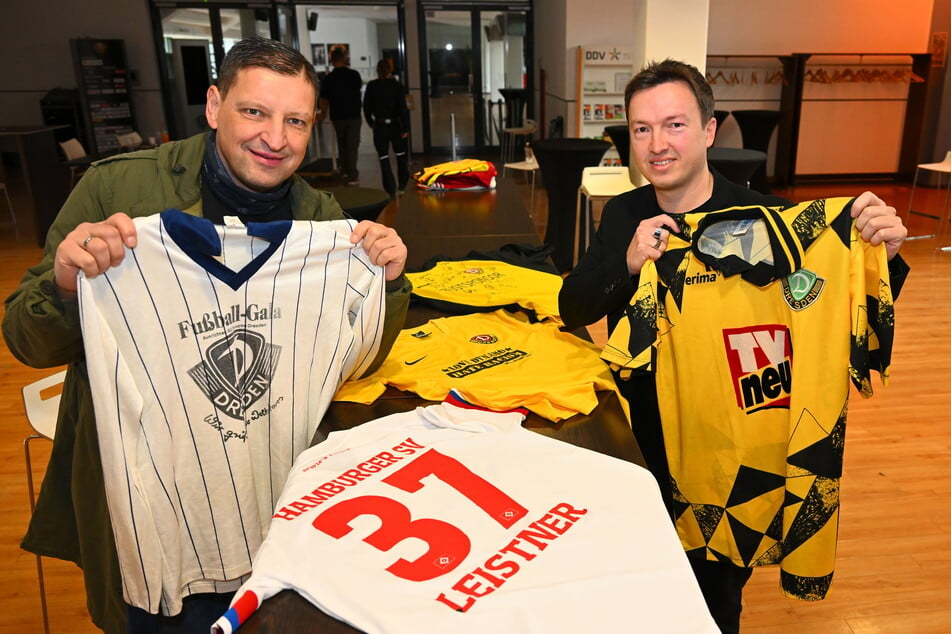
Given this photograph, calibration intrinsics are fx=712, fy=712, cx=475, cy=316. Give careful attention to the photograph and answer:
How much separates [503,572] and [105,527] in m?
0.95

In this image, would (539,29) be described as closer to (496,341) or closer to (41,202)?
(41,202)

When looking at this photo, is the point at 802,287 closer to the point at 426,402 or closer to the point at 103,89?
the point at 426,402

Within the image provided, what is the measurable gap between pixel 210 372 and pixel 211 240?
268 mm

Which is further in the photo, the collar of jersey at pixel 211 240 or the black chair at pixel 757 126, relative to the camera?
the black chair at pixel 757 126

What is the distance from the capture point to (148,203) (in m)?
1.53

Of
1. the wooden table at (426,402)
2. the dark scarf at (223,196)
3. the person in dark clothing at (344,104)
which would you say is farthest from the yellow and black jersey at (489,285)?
the person in dark clothing at (344,104)

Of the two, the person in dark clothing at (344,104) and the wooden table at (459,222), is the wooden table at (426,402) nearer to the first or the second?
the wooden table at (459,222)

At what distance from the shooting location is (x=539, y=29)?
11.6 meters

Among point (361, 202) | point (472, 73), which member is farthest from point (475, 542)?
point (472, 73)

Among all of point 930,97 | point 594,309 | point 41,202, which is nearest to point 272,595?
point 594,309

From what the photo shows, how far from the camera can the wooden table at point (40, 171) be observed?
23.0 feet

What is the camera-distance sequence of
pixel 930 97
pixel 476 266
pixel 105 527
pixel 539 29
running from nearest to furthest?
pixel 105 527
pixel 476 266
pixel 930 97
pixel 539 29

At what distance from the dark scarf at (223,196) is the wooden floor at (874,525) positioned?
5.14 ft

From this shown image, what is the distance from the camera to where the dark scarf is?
1.58 metres
